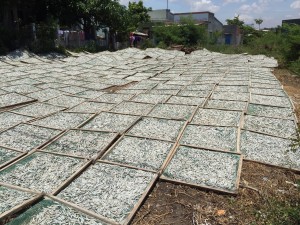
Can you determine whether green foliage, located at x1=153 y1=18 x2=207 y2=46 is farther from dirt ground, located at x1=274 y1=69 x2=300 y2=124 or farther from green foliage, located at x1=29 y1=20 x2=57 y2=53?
dirt ground, located at x1=274 y1=69 x2=300 y2=124

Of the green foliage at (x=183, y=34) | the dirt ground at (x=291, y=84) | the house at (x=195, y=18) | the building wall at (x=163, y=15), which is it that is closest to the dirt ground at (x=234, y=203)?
the dirt ground at (x=291, y=84)

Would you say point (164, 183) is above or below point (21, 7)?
below

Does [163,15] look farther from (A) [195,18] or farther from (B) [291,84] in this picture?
(B) [291,84]

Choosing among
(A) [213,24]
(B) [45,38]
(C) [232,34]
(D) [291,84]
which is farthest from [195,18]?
(D) [291,84]

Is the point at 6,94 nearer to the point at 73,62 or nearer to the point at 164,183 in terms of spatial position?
Result: the point at 164,183

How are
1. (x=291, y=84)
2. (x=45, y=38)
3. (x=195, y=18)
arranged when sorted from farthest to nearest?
(x=195, y=18)
(x=45, y=38)
(x=291, y=84)

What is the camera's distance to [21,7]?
14156 mm

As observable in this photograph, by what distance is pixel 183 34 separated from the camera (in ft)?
67.7

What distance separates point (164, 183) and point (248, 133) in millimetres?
1610

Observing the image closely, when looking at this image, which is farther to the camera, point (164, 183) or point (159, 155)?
point (159, 155)

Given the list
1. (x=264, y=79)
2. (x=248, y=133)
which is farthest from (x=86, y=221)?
(x=264, y=79)

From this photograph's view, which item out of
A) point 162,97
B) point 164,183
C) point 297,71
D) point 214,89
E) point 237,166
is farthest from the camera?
point 297,71

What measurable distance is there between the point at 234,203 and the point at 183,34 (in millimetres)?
19279

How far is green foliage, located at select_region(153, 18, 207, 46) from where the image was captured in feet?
66.9
